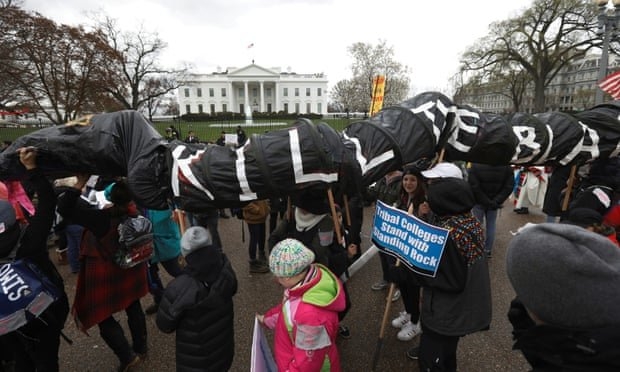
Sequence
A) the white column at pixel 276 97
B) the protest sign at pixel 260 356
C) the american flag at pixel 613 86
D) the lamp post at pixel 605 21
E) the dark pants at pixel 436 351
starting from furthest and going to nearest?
the white column at pixel 276 97, the lamp post at pixel 605 21, the american flag at pixel 613 86, the dark pants at pixel 436 351, the protest sign at pixel 260 356

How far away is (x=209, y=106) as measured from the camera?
75188 millimetres

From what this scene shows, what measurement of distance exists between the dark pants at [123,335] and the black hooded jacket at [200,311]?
37.1 inches

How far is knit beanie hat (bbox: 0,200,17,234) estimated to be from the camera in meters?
2.09

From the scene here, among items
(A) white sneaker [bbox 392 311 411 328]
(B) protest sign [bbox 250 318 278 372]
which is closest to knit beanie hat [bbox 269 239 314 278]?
(B) protest sign [bbox 250 318 278 372]

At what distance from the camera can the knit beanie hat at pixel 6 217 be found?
209cm

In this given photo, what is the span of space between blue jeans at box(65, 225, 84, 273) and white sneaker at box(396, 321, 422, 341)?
4.74 meters


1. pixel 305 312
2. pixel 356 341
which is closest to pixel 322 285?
pixel 305 312

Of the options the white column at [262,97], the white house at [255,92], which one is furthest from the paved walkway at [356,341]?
the white column at [262,97]

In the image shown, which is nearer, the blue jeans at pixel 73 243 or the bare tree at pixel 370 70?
the blue jeans at pixel 73 243

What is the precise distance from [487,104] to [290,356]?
9720 cm

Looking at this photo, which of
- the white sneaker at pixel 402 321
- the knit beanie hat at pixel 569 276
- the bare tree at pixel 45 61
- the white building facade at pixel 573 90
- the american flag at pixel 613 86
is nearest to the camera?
the knit beanie hat at pixel 569 276

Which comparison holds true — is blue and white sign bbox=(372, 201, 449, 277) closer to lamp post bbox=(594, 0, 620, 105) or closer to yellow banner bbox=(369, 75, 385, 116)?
yellow banner bbox=(369, 75, 385, 116)

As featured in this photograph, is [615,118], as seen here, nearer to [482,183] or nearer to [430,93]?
[482,183]

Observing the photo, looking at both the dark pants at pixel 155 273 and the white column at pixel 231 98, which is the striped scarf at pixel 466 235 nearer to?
the dark pants at pixel 155 273
